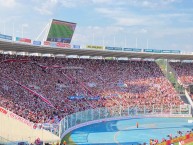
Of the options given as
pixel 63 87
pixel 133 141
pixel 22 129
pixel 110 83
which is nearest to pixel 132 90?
pixel 110 83

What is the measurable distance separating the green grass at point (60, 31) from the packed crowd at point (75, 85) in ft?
10.7

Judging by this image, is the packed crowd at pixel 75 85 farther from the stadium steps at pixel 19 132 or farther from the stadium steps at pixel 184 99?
the stadium steps at pixel 19 132

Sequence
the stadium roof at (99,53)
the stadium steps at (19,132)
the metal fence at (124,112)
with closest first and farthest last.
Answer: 1. the stadium steps at (19,132)
2. the metal fence at (124,112)
3. the stadium roof at (99,53)

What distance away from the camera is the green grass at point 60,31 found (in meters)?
46.9

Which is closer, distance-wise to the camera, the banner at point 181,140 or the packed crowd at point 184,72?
the banner at point 181,140

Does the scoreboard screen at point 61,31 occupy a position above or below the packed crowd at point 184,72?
above

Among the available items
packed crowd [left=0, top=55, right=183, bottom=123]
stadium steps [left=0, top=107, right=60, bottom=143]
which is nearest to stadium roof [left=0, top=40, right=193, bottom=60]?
packed crowd [left=0, top=55, right=183, bottom=123]

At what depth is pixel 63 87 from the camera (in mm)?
43656

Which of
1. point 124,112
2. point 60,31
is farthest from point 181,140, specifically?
point 60,31

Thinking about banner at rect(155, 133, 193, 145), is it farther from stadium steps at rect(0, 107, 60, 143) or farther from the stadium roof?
the stadium roof

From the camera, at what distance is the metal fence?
3474cm

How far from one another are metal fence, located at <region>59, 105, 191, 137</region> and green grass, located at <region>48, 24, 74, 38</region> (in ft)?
42.9

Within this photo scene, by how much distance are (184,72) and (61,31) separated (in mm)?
21826

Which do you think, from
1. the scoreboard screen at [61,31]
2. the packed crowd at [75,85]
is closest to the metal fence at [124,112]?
the packed crowd at [75,85]
